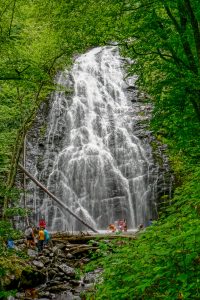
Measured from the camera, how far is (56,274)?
14.6 m

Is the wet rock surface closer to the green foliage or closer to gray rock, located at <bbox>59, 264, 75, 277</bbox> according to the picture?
gray rock, located at <bbox>59, 264, 75, 277</bbox>

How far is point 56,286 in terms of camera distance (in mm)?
13578

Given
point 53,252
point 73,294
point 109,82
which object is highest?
point 109,82

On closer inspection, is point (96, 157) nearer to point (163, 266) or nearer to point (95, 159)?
point (95, 159)

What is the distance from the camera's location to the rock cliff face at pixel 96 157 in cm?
2534

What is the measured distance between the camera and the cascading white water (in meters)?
25.2

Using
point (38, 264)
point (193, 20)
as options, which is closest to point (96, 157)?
point (38, 264)

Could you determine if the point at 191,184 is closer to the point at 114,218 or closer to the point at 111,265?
the point at 111,265

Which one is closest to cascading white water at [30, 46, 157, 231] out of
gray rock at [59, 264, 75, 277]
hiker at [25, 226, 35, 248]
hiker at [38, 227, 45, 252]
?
hiker at [25, 226, 35, 248]

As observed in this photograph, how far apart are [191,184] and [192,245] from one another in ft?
8.14

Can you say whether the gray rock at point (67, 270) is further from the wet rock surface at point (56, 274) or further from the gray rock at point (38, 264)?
the gray rock at point (38, 264)

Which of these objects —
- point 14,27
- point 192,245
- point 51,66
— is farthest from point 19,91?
point 192,245

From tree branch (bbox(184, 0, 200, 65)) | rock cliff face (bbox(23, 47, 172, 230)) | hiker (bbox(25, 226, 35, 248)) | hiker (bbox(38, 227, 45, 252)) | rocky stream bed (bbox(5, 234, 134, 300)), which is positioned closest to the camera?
tree branch (bbox(184, 0, 200, 65))

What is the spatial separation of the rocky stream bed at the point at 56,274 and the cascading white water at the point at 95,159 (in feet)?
21.2
